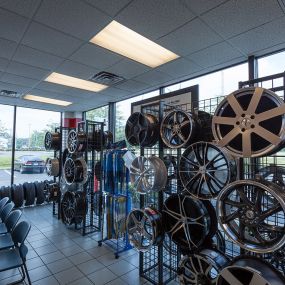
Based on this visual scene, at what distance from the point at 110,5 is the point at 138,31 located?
544mm

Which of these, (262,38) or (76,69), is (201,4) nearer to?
(262,38)

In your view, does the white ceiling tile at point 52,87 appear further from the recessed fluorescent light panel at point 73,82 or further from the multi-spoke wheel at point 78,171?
the multi-spoke wheel at point 78,171

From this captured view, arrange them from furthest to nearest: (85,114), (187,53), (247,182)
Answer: (85,114) → (187,53) → (247,182)

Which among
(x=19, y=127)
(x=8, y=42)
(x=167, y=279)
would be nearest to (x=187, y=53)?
(x=8, y=42)

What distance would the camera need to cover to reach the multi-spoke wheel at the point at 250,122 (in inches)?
59.7

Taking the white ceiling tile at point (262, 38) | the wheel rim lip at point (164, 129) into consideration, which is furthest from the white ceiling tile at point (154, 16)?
the wheel rim lip at point (164, 129)

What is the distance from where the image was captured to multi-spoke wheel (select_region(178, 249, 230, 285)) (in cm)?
195

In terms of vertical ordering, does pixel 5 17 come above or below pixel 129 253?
above

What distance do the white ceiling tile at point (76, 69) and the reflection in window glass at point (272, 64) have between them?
2771 mm

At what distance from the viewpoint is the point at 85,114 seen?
7.76 m

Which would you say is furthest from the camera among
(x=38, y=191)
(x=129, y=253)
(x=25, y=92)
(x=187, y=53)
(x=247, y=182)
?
(x=38, y=191)

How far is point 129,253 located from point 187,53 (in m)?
3.40

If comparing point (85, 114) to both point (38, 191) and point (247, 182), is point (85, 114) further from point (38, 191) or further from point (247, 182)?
point (247, 182)

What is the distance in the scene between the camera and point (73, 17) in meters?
2.38
